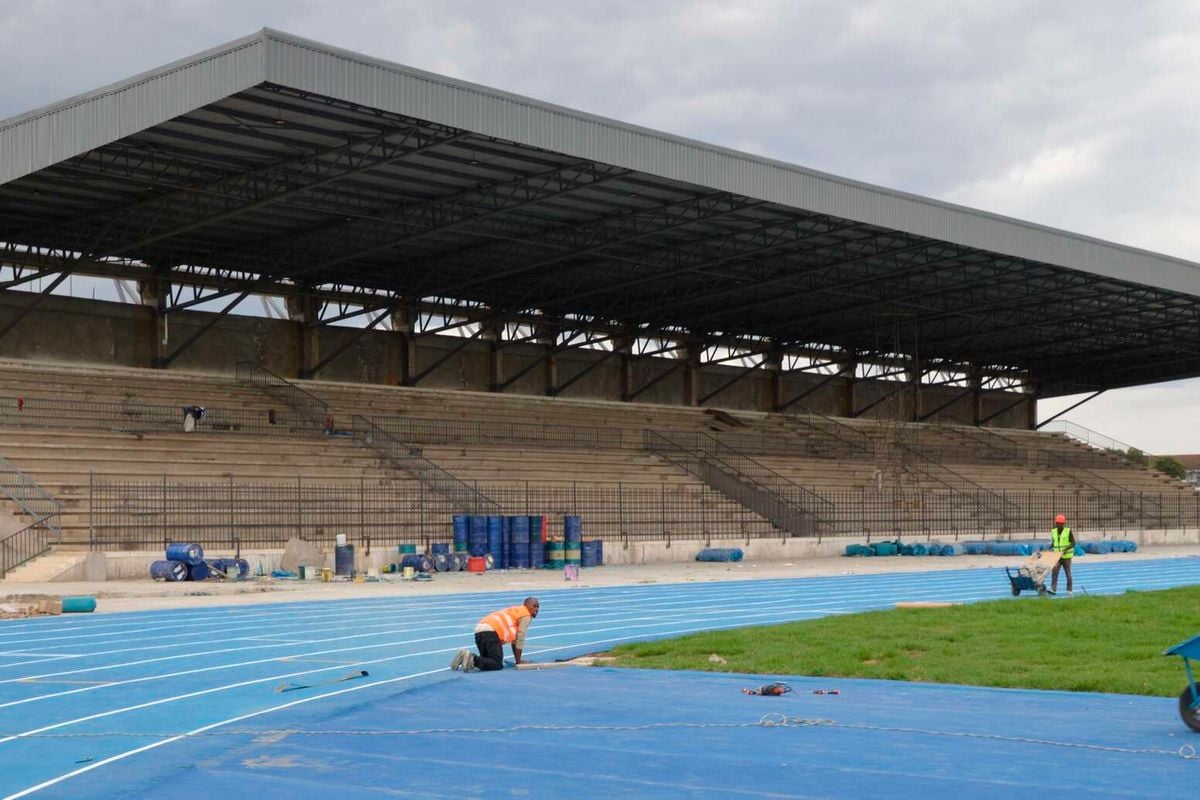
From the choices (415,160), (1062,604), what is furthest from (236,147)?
(1062,604)

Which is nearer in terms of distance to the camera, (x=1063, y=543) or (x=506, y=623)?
(x=506, y=623)

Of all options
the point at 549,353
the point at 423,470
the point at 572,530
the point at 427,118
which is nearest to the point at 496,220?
the point at 423,470

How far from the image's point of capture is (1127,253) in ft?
162

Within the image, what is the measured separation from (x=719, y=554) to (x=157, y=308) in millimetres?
20207

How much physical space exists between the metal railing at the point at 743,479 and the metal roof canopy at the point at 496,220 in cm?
531

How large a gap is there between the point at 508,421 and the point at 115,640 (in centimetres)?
3258

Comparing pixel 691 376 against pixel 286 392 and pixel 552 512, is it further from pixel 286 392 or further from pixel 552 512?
pixel 552 512

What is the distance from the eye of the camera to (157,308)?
48219 mm

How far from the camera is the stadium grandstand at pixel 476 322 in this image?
107ft

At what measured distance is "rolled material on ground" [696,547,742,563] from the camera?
42.0 m

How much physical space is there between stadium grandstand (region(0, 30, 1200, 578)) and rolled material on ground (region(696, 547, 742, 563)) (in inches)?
66.5

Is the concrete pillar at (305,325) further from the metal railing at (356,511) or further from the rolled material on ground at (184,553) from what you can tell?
the rolled material on ground at (184,553)

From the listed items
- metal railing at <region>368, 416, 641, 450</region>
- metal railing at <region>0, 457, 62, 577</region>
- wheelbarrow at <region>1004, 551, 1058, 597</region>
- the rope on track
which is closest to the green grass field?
the rope on track

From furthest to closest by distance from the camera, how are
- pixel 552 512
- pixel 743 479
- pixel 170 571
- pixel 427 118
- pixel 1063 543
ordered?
pixel 743 479, pixel 552 512, pixel 170 571, pixel 427 118, pixel 1063 543
